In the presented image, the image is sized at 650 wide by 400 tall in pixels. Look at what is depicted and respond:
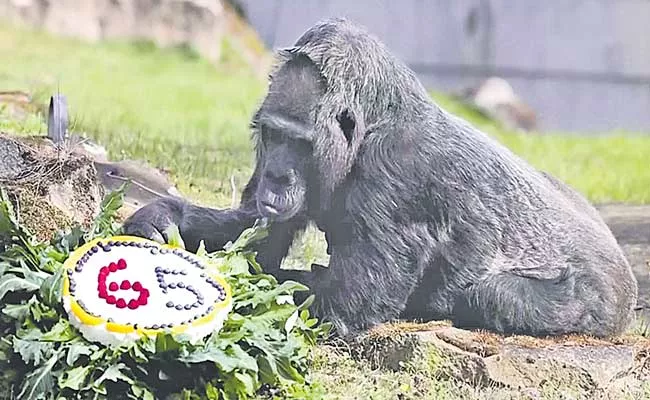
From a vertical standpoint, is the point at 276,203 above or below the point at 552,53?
below

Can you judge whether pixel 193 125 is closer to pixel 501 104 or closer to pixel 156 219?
pixel 156 219

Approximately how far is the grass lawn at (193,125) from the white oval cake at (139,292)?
0.49m

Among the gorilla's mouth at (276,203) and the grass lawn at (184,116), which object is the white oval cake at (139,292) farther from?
the grass lawn at (184,116)

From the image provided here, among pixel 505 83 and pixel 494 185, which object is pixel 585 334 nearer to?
pixel 494 185

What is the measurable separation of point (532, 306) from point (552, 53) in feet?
24.0

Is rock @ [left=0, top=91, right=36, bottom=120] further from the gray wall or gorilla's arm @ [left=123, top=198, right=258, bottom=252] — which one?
the gray wall

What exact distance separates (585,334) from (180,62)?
637cm

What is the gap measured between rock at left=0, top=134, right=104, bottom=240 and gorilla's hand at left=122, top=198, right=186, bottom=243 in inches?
9.0

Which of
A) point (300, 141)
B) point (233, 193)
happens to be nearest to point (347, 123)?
point (300, 141)

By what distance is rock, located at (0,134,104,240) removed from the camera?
13.0ft

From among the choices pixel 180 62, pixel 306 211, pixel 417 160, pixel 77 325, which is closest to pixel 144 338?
pixel 77 325

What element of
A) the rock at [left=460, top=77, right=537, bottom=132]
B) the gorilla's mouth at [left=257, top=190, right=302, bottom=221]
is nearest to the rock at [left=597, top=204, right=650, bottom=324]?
the gorilla's mouth at [left=257, top=190, right=302, bottom=221]

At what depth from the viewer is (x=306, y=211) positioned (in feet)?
12.8

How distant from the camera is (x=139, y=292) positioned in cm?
349
